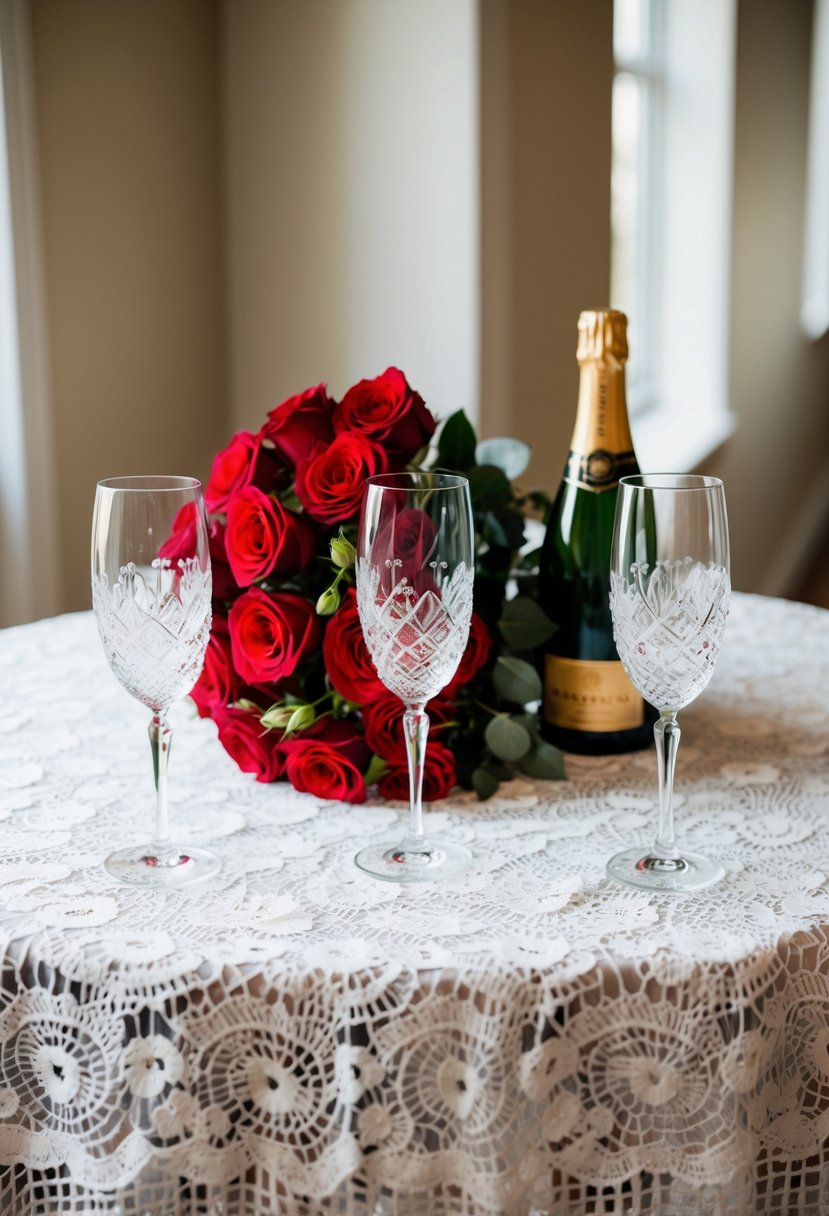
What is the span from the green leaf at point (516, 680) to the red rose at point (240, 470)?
9.3 inches

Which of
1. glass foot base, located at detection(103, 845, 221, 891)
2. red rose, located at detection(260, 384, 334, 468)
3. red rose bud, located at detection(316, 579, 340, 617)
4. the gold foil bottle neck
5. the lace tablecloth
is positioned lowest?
the lace tablecloth

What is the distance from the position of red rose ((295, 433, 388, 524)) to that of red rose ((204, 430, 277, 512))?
5cm

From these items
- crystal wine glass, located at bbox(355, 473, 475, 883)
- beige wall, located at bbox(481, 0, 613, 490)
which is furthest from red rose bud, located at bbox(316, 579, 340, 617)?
beige wall, located at bbox(481, 0, 613, 490)

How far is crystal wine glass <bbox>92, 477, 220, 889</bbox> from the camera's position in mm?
807

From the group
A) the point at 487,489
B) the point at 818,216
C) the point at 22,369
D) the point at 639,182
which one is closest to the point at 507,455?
the point at 487,489

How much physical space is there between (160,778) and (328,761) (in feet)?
0.51

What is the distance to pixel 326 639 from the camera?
3.12 feet

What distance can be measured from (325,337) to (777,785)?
2.06 metres

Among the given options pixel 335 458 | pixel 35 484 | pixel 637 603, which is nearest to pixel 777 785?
pixel 637 603

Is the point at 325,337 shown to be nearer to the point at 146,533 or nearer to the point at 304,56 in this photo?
the point at 304,56

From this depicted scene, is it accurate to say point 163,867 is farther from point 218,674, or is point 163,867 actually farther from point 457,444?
point 457,444

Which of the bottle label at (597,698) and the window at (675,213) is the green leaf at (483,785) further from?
the window at (675,213)

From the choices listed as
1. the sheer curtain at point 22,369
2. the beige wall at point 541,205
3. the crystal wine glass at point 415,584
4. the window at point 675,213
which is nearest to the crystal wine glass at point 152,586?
the crystal wine glass at point 415,584

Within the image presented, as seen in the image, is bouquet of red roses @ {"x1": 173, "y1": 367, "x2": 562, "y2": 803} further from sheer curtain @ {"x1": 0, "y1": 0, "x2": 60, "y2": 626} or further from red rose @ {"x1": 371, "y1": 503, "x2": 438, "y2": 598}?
sheer curtain @ {"x1": 0, "y1": 0, "x2": 60, "y2": 626}
